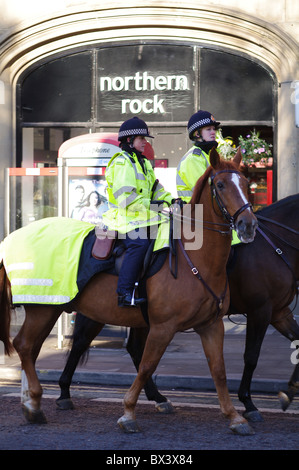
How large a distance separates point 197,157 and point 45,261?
166 cm

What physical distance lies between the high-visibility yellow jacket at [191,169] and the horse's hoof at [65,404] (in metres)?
2.09

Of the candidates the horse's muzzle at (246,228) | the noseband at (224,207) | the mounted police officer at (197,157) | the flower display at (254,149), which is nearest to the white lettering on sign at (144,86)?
the flower display at (254,149)

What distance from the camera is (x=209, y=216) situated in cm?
634

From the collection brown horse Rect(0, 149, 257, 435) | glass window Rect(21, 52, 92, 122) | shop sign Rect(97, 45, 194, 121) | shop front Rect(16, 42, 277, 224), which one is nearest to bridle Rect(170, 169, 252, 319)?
brown horse Rect(0, 149, 257, 435)

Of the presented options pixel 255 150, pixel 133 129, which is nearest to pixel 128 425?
pixel 133 129

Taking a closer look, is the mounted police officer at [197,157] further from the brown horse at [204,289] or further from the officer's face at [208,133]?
the brown horse at [204,289]

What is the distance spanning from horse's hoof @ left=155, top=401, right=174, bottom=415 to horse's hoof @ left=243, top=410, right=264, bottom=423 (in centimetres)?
68

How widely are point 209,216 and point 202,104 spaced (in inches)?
302

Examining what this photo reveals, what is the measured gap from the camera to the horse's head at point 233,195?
232 inches

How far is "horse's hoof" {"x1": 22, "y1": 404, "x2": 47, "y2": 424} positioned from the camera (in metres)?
6.67

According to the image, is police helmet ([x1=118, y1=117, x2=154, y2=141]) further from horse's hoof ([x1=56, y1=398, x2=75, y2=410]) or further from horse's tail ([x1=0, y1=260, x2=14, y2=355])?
horse's hoof ([x1=56, y1=398, x2=75, y2=410])

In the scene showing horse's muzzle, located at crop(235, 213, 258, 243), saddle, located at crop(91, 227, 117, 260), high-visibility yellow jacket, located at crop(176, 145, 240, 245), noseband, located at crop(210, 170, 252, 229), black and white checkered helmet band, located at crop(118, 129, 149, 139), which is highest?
black and white checkered helmet band, located at crop(118, 129, 149, 139)
